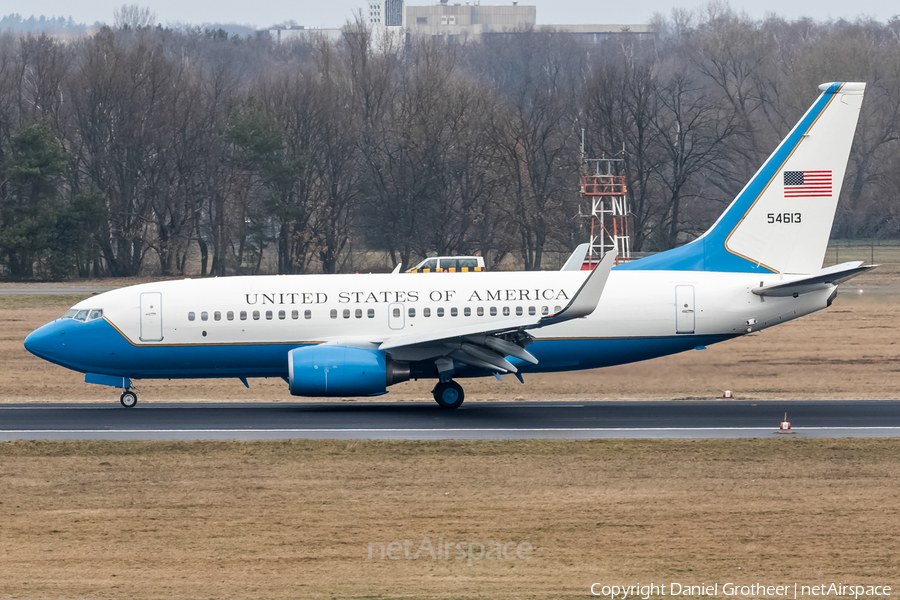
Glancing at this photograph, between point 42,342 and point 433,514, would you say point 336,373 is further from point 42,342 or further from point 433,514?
point 433,514

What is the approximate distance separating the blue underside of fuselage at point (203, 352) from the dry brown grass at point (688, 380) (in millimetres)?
1217

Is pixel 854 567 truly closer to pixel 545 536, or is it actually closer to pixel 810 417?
pixel 545 536

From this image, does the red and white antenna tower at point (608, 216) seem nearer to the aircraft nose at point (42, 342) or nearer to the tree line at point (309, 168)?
the tree line at point (309, 168)

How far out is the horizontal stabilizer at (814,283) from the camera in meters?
25.4

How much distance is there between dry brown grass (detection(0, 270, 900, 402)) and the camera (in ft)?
95.6

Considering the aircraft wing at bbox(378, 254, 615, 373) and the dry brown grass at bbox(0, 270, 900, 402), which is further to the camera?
the dry brown grass at bbox(0, 270, 900, 402)

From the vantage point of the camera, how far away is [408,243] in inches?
2906

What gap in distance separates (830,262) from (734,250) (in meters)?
47.5

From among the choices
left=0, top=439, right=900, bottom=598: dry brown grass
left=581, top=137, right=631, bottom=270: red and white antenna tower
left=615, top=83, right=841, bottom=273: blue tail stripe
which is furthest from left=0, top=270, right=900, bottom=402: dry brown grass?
left=581, top=137, right=631, bottom=270: red and white antenna tower

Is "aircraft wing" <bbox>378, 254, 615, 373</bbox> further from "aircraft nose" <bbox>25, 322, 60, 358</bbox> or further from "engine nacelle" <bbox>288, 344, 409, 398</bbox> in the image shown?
"aircraft nose" <bbox>25, 322, 60, 358</bbox>

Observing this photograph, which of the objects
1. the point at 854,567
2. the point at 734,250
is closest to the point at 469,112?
the point at 734,250

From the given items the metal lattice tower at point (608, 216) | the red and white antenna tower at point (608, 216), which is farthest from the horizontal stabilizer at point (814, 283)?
the metal lattice tower at point (608, 216)

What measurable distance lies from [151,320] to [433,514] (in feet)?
43.5

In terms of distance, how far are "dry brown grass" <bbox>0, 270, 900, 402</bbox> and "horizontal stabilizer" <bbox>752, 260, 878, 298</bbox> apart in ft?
9.70
